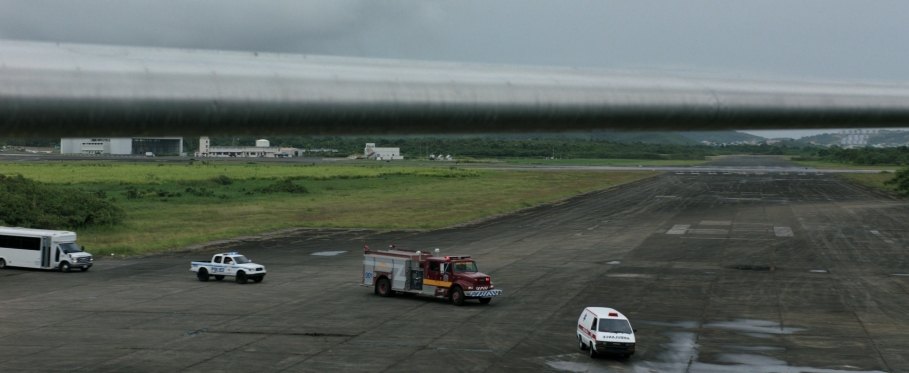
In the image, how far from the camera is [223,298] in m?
45.6

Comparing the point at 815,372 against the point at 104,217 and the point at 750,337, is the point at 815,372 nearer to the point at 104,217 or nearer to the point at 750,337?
the point at 750,337

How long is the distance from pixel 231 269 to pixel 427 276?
11850mm

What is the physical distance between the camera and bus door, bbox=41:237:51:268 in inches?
2196

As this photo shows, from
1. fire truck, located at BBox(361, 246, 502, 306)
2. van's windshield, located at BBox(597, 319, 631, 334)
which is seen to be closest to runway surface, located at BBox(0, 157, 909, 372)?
fire truck, located at BBox(361, 246, 502, 306)

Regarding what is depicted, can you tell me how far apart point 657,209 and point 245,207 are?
1740 inches

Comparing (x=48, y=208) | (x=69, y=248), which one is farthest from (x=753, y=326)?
(x=48, y=208)

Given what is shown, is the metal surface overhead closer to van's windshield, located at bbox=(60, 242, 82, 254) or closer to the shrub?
van's windshield, located at bbox=(60, 242, 82, 254)

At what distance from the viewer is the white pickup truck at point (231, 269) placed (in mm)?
50719

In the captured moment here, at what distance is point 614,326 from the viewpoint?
32.0 meters

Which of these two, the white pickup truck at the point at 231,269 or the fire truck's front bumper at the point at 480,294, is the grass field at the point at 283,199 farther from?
the fire truck's front bumper at the point at 480,294

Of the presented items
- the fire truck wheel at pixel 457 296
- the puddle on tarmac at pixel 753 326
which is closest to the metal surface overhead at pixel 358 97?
the puddle on tarmac at pixel 753 326

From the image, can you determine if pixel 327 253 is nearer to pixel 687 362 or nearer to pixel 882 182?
pixel 687 362

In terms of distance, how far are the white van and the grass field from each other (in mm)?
40104

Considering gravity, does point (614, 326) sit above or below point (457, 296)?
above
